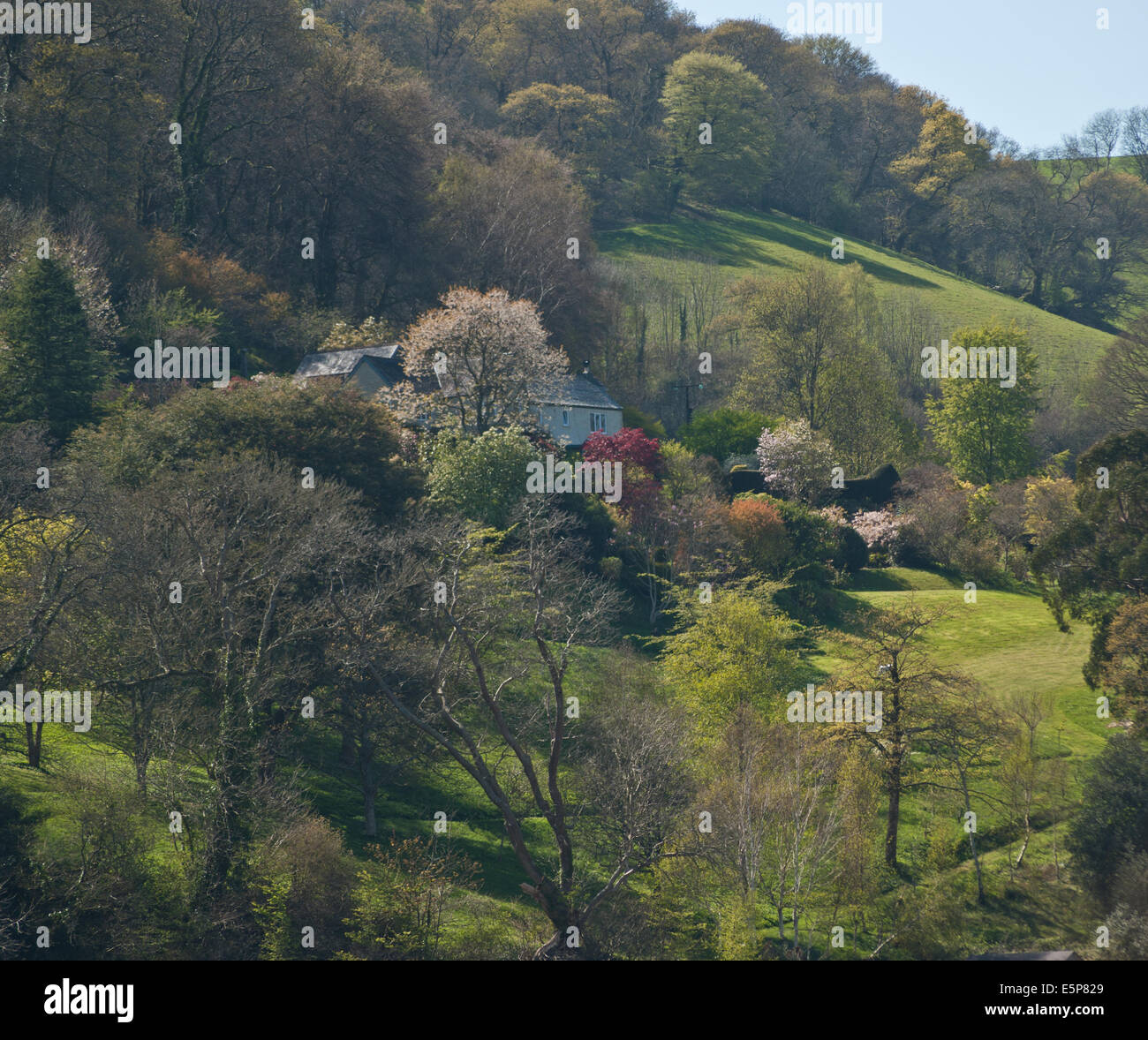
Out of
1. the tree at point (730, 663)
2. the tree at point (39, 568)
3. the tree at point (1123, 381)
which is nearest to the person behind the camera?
the tree at point (39, 568)

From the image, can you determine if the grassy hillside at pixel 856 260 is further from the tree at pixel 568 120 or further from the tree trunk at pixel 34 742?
the tree trunk at pixel 34 742

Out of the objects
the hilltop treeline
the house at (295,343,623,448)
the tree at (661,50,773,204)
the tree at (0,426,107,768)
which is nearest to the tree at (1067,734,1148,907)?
the tree at (0,426,107,768)

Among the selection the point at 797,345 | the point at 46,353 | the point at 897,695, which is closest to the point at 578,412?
the point at 797,345

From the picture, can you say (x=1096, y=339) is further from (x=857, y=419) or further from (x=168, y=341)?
(x=168, y=341)

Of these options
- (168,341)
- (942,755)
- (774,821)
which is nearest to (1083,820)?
(942,755)

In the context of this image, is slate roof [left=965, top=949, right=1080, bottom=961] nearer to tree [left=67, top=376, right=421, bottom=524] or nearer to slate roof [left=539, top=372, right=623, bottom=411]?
tree [left=67, top=376, right=421, bottom=524]

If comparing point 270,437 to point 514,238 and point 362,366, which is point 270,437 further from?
point 514,238

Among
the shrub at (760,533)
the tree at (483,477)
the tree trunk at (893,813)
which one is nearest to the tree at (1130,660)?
the tree trunk at (893,813)
